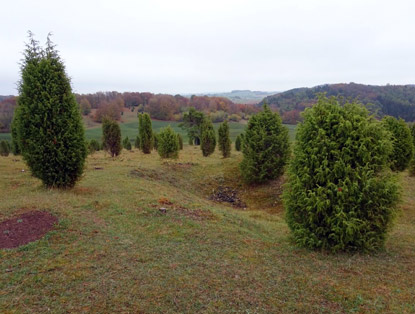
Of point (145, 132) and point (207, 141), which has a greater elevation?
point (145, 132)

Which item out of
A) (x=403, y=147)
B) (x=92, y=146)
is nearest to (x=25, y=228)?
(x=403, y=147)

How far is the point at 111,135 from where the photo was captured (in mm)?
27766

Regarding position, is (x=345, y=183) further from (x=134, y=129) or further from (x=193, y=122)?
(x=134, y=129)

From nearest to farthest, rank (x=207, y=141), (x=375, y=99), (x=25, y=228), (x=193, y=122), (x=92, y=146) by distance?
1. (x=25, y=228)
2. (x=207, y=141)
3. (x=92, y=146)
4. (x=193, y=122)
5. (x=375, y=99)

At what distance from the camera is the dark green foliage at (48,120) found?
10367 mm

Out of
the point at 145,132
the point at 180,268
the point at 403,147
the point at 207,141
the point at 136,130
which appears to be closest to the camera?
the point at 180,268

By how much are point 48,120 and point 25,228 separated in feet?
16.7

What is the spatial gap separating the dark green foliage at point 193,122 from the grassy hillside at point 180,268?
117ft

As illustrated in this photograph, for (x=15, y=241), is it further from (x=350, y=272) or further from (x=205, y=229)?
(x=350, y=272)

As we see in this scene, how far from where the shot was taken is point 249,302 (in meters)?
4.41

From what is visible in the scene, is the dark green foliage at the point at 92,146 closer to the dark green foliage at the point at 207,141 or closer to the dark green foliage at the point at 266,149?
the dark green foliage at the point at 207,141

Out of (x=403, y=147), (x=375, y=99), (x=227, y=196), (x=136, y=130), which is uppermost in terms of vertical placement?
(x=375, y=99)

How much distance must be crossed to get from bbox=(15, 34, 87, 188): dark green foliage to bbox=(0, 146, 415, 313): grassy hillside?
5.09ft

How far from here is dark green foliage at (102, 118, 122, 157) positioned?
2736 cm
